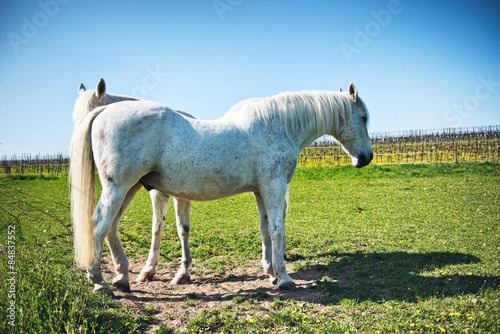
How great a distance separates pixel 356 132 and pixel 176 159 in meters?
3.13

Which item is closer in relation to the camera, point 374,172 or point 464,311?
point 464,311

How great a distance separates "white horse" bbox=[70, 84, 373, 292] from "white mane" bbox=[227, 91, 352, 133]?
0.06 feet

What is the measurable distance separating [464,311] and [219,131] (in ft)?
12.0

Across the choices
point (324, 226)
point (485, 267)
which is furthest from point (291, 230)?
point (485, 267)

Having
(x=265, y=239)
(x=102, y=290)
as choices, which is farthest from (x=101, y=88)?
(x=265, y=239)

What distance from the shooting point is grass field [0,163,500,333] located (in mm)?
3254

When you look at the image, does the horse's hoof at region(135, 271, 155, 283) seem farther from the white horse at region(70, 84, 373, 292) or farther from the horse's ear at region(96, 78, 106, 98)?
the horse's ear at region(96, 78, 106, 98)

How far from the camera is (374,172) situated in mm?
20500

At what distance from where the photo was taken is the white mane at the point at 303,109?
4.79 meters

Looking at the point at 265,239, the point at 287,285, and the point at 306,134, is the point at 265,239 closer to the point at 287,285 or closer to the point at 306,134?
the point at 287,285

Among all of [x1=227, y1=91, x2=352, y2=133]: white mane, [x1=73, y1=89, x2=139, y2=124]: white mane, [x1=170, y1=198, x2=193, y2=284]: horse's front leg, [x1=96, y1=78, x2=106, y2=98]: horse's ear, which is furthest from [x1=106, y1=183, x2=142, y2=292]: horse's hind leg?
[x1=227, y1=91, x2=352, y2=133]: white mane

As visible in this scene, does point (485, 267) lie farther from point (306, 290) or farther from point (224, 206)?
point (224, 206)

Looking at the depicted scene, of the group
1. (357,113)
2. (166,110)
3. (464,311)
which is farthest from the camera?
(357,113)

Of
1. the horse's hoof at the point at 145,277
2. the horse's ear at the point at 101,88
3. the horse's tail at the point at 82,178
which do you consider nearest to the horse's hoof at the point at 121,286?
the horse's hoof at the point at 145,277
